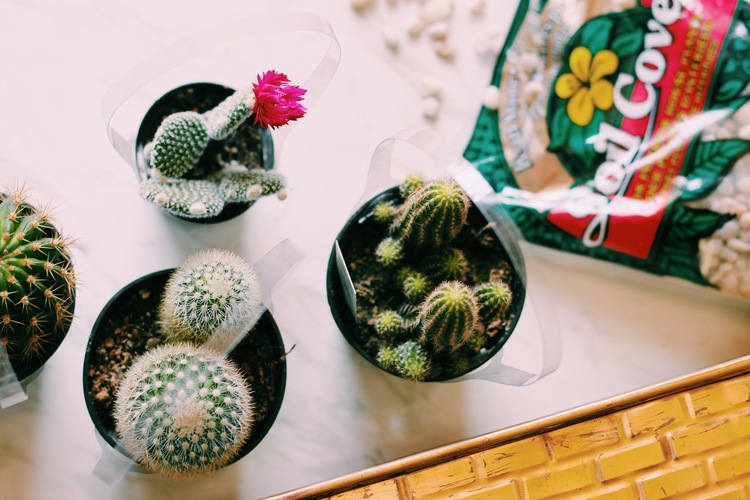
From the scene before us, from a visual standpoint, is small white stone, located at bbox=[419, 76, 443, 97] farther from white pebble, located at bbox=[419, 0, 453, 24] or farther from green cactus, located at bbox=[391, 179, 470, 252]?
green cactus, located at bbox=[391, 179, 470, 252]

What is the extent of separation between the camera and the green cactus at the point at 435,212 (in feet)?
2.21

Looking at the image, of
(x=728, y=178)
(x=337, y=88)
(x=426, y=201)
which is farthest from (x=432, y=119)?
(x=728, y=178)

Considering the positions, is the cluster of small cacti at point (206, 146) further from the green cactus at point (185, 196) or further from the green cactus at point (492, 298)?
the green cactus at point (492, 298)

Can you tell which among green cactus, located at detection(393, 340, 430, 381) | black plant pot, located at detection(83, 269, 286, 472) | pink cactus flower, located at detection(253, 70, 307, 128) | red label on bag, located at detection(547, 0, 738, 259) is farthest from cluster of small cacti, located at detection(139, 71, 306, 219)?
red label on bag, located at detection(547, 0, 738, 259)

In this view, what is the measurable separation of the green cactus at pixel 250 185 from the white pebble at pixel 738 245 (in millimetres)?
632

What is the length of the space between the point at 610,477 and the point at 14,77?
3.11 feet

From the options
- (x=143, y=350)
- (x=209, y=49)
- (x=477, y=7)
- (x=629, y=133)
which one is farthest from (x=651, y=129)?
(x=143, y=350)

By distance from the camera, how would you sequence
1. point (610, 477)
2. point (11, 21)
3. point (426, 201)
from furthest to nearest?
1. point (11, 21)
2. point (610, 477)
3. point (426, 201)

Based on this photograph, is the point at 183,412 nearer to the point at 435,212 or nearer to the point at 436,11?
the point at 435,212

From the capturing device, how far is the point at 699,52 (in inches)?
34.8

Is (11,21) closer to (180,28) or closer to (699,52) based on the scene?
(180,28)

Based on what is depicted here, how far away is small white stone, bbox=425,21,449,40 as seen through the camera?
3.12 ft

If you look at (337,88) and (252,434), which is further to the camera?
(337,88)

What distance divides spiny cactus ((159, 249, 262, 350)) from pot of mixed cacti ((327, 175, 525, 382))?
0.37 ft
